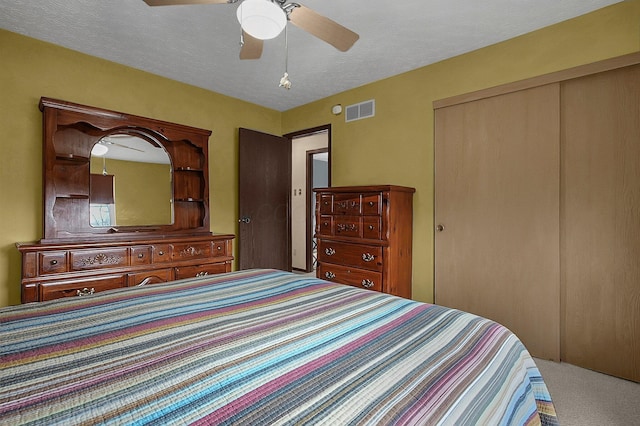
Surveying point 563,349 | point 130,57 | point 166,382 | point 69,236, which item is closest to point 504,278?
point 563,349

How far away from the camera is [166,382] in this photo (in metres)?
0.71

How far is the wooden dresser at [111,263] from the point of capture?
2322 millimetres

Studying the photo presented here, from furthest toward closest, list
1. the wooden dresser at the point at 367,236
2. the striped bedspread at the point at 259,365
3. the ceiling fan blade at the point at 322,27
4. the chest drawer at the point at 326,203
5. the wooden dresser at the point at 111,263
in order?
the chest drawer at the point at 326,203, the wooden dresser at the point at 367,236, the wooden dresser at the point at 111,263, the ceiling fan blade at the point at 322,27, the striped bedspread at the point at 259,365

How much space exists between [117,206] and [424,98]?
129 inches

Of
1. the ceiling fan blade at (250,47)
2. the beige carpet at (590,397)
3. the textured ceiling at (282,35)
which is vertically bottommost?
the beige carpet at (590,397)

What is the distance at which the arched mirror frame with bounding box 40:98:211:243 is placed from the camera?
8.55 ft

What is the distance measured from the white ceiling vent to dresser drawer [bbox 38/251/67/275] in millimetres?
3134

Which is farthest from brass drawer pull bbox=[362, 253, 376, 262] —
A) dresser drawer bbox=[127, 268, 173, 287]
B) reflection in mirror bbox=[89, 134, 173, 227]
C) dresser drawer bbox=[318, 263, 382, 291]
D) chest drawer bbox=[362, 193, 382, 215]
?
reflection in mirror bbox=[89, 134, 173, 227]

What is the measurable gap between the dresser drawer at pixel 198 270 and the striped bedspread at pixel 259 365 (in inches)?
66.9

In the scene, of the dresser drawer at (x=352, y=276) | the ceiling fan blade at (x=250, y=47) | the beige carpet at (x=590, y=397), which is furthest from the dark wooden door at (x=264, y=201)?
the beige carpet at (x=590, y=397)

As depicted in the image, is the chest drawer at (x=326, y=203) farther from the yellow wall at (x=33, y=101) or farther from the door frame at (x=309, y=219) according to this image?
the door frame at (x=309, y=219)

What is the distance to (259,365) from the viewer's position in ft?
2.60

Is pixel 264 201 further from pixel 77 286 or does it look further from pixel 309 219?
pixel 77 286

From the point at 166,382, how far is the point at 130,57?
3274mm
